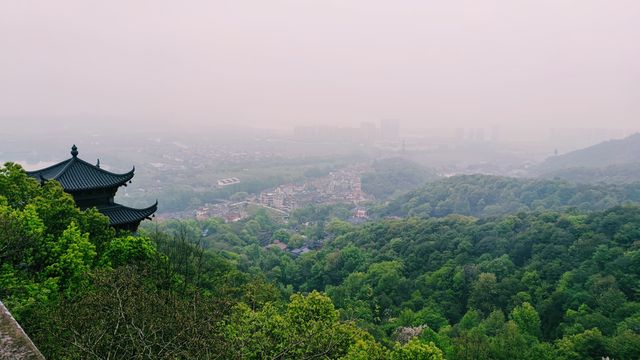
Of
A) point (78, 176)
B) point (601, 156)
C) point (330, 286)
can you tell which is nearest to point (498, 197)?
point (330, 286)

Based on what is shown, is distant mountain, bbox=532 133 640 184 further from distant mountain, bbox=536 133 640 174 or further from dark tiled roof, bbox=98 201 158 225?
dark tiled roof, bbox=98 201 158 225

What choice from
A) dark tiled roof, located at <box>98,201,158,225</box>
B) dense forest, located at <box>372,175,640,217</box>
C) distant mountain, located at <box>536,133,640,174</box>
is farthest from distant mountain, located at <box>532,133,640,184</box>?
dark tiled roof, located at <box>98,201,158,225</box>

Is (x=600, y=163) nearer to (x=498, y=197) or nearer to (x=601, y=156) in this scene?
(x=601, y=156)

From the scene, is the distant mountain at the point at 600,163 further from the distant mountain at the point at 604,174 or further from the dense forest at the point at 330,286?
the dense forest at the point at 330,286

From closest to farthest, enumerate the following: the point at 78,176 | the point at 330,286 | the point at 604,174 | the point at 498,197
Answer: the point at 78,176 → the point at 330,286 → the point at 498,197 → the point at 604,174

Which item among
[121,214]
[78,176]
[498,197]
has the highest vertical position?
[78,176]
